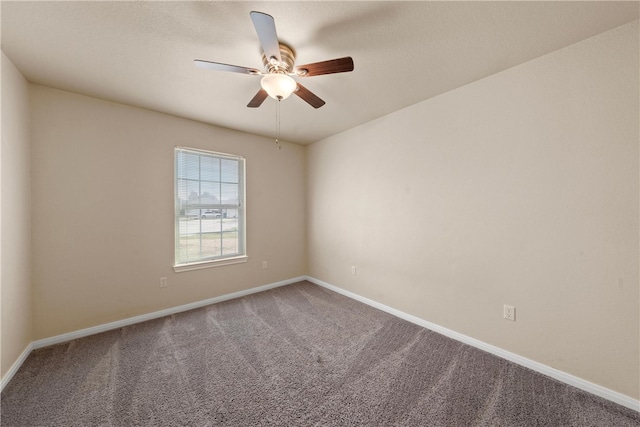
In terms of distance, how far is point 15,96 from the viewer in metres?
1.92

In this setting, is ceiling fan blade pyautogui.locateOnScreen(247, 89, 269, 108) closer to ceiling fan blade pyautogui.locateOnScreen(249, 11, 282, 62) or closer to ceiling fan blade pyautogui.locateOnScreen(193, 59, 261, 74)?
ceiling fan blade pyautogui.locateOnScreen(193, 59, 261, 74)

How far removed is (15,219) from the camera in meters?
1.90

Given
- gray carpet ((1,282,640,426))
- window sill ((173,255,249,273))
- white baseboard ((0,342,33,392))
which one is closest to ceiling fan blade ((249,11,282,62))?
gray carpet ((1,282,640,426))

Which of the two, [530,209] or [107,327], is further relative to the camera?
[107,327]

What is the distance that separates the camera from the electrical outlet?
1.97 meters

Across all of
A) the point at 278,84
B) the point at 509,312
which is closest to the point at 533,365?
the point at 509,312

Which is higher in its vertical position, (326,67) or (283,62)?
(283,62)

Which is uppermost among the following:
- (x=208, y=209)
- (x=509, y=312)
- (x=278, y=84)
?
(x=278, y=84)

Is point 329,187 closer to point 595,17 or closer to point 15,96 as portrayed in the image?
point 595,17

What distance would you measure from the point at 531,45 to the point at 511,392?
8.13 ft

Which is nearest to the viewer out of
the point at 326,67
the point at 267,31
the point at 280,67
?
the point at 267,31

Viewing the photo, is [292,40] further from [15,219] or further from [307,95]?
[15,219]

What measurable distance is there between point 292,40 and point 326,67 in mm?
350


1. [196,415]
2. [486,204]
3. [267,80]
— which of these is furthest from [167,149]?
[486,204]
